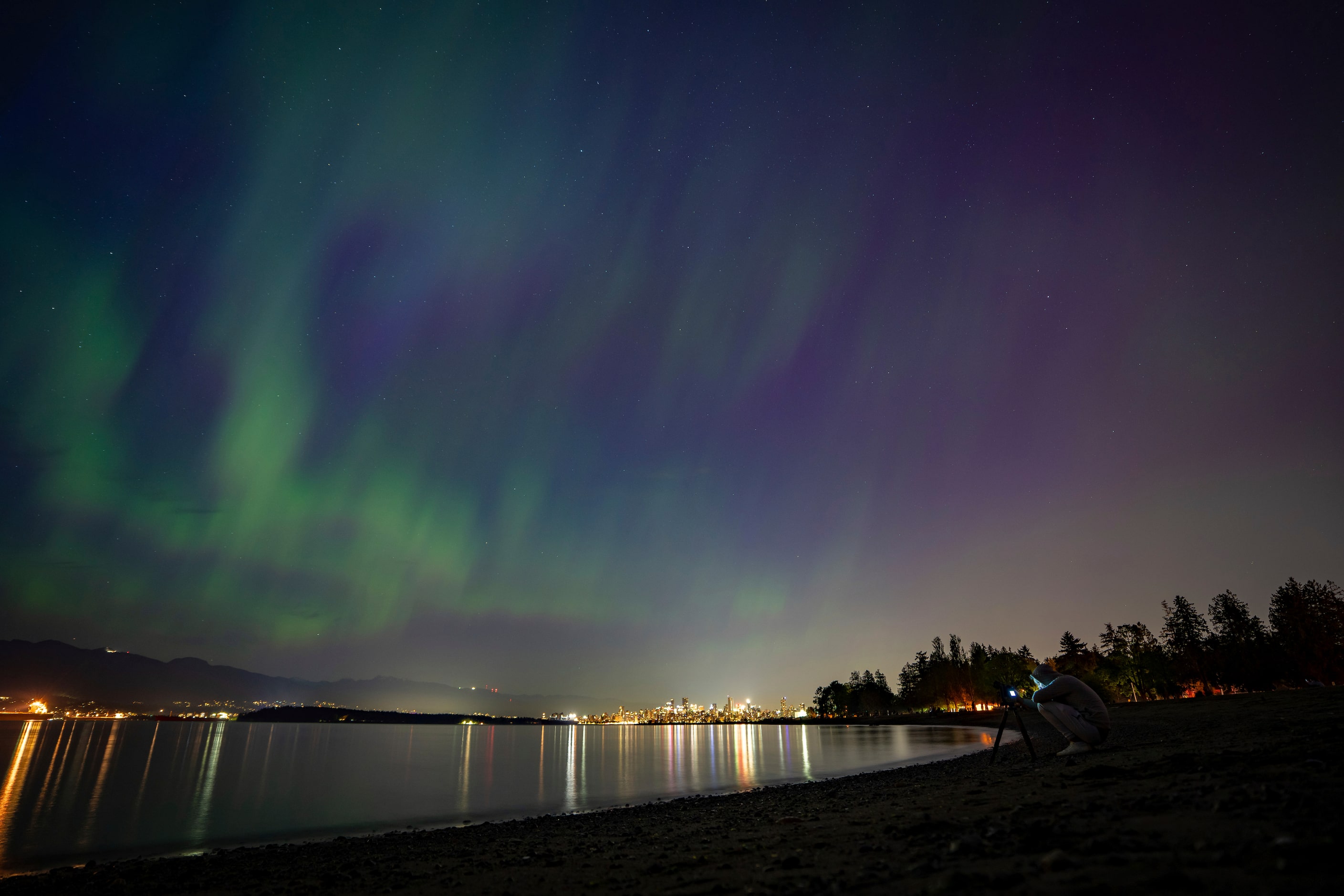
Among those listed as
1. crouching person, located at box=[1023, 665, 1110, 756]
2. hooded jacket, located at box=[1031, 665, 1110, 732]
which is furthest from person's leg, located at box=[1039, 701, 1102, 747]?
hooded jacket, located at box=[1031, 665, 1110, 732]

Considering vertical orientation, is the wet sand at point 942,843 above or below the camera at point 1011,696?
below

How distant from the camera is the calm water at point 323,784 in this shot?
1236 inches

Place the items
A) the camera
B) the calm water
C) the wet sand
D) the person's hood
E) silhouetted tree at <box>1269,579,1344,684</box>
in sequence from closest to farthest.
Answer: the wet sand → the person's hood → the camera → the calm water → silhouetted tree at <box>1269,579,1344,684</box>

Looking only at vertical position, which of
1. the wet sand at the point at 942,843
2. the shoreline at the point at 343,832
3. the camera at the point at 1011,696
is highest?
the camera at the point at 1011,696

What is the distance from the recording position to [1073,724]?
64.8 feet

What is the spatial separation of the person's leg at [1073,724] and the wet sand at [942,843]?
596 mm

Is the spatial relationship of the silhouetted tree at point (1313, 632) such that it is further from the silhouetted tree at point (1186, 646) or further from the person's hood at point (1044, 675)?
the person's hood at point (1044, 675)

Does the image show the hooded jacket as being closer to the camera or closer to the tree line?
the camera

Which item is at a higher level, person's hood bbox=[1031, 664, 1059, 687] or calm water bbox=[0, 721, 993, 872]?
person's hood bbox=[1031, 664, 1059, 687]

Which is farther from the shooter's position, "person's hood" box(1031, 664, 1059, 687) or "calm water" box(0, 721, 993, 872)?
"calm water" box(0, 721, 993, 872)

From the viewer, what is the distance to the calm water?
3141cm

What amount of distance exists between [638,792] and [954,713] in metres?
163

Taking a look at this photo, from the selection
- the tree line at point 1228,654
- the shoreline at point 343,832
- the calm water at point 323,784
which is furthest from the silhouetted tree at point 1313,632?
the shoreline at point 343,832

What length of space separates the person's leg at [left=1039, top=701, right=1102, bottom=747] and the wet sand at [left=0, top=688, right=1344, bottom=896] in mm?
596
